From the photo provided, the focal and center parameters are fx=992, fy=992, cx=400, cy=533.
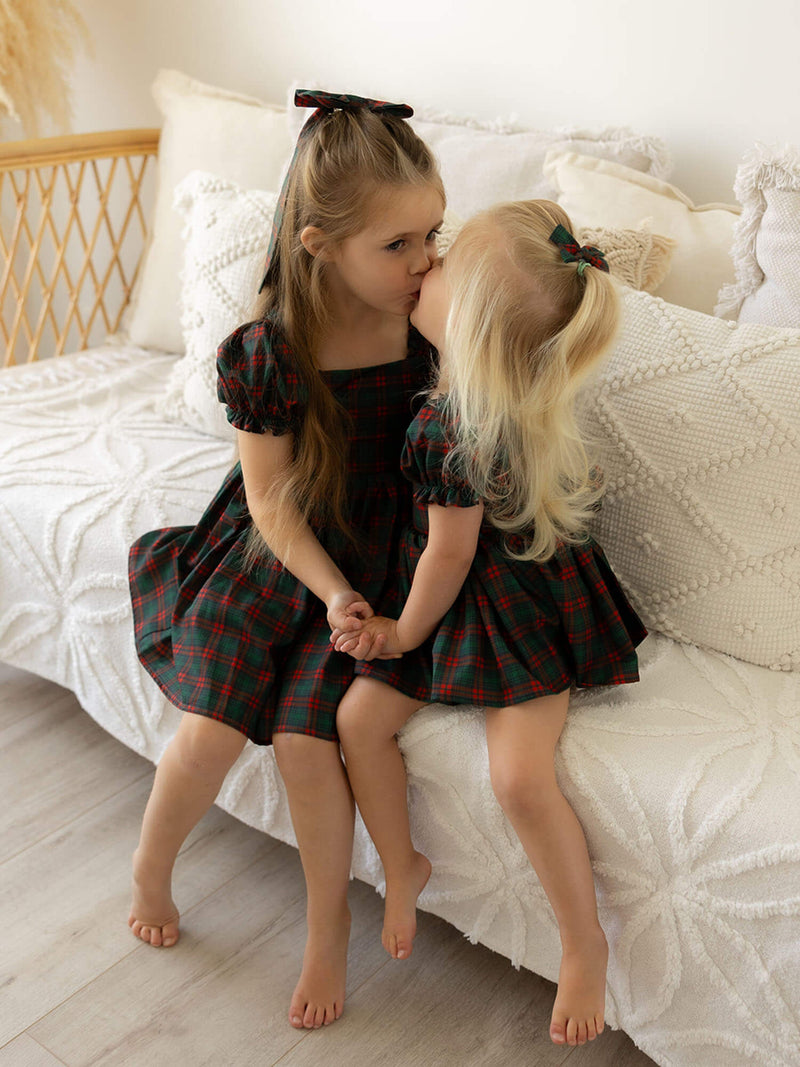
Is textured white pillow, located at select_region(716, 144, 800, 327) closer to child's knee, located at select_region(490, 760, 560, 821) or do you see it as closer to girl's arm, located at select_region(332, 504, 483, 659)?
girl's arm, located at select_region(332, 504, 483, 659)

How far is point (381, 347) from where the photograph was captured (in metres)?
1.17

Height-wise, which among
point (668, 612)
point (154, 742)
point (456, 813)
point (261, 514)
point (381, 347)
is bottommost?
point (154, 742)

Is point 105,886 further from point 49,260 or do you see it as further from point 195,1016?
point 49,260

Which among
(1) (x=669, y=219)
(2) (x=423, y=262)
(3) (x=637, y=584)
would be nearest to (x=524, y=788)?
(3) (x=637, y=584)

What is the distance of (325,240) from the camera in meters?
1.05

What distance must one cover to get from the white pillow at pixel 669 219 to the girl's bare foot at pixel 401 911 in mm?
828

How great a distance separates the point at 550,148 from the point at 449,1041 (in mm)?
1196

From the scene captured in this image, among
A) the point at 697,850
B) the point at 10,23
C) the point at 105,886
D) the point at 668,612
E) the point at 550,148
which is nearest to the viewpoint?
the point at 697,850

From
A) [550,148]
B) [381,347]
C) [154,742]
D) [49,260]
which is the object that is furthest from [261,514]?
[49,260]

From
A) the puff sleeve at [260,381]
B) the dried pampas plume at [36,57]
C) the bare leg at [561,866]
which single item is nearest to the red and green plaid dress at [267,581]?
the puff sleeve at [260,381]

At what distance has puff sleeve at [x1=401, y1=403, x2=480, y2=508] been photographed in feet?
3.25

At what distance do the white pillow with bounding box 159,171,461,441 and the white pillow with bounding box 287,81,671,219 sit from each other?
0.93ft

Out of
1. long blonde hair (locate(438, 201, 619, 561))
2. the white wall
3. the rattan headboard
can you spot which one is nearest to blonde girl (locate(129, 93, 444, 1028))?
long blonde hair (locate(438, 201, 619, 561))

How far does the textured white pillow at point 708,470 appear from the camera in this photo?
42.9 inches
